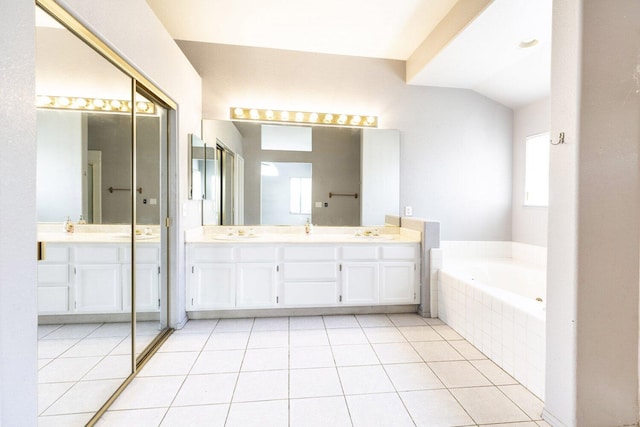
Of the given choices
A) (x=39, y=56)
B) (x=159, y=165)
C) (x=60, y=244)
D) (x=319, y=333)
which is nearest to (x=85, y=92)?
(x=39, y=56)

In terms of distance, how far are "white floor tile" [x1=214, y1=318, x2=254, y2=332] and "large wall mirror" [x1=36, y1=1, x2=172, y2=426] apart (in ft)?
1.83

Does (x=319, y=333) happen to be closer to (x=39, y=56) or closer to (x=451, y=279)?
(x=451, y=279)

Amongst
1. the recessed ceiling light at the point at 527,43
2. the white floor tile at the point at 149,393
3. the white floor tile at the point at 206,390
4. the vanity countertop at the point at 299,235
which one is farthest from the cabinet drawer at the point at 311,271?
the recessed ceiling light at the point at 527,43

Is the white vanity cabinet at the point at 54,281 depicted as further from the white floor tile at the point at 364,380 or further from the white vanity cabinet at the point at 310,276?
the white vanity cabinet at the point at 310,276

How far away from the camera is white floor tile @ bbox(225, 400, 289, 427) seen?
1.50 m

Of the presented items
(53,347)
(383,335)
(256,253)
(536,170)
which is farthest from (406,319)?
(53,347)

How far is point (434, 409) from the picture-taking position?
5.27 ft

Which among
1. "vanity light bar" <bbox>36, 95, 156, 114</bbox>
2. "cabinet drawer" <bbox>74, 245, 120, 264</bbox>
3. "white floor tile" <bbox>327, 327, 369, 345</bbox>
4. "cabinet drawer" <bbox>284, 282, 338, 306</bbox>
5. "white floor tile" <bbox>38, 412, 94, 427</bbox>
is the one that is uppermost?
"vanity light bar" <bbox>36, 95, 156, 114</bbox>

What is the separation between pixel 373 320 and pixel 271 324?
3.18ft

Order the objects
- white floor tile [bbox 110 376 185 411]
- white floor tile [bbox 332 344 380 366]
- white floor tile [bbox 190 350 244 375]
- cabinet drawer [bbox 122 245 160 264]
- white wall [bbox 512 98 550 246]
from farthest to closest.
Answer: white wall [bbox 512 98 550 246]
white floor tile [bbox 332 344 380 366]
white floor tile [bbox 190 350 244 375]
cabinet drawer [bbox 122 245 160 264]
white floor tile [bbox 110 376 185 411]

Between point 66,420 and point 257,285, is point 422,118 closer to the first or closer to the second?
point 257,285

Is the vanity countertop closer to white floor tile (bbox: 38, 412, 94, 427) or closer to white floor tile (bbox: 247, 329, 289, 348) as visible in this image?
white floor tile (bbox: 247, 329, 289, 348)

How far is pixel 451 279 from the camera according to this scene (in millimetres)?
2688

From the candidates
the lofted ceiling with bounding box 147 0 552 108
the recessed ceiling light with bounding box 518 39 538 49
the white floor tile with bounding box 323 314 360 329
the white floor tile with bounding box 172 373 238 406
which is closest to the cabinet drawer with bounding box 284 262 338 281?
the white floor tile with bounding box 323 314 360 329
